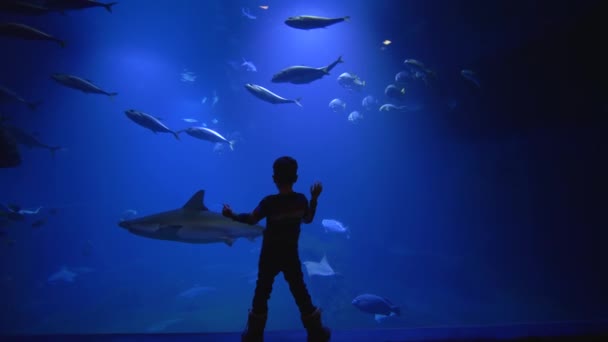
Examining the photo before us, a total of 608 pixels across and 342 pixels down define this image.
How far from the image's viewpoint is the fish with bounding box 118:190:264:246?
284 cm

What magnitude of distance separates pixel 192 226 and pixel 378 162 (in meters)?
21.9

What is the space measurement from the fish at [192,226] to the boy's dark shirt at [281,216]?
0.73 meters

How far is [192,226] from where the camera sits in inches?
113

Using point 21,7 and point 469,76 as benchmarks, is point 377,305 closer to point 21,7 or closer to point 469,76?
point 469,76

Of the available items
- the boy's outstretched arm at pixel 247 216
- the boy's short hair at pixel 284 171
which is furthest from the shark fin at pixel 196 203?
the boy's short hair at pixel 284 171

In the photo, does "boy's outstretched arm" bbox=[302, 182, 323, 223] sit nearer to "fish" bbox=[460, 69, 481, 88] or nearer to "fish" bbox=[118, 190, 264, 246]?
"fish" bbox=[118, 190, 264, 246]

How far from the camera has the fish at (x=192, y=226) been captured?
284cm

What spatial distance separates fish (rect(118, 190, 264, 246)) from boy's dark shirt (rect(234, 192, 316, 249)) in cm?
73

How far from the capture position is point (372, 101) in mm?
14625

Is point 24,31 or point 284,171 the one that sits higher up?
point 24,31

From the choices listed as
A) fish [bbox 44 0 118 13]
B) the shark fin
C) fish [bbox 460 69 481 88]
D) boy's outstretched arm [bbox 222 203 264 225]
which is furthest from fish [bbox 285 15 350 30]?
boy's outstretched arm [bbox 222 203 264 225]

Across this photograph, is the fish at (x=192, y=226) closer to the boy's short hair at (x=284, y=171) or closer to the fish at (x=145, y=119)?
the boy's short hair at (x=284, y=171)

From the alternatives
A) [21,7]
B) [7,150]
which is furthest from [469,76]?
[7,150]

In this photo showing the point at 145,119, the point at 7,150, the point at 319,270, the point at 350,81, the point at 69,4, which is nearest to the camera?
the point at 69,4
